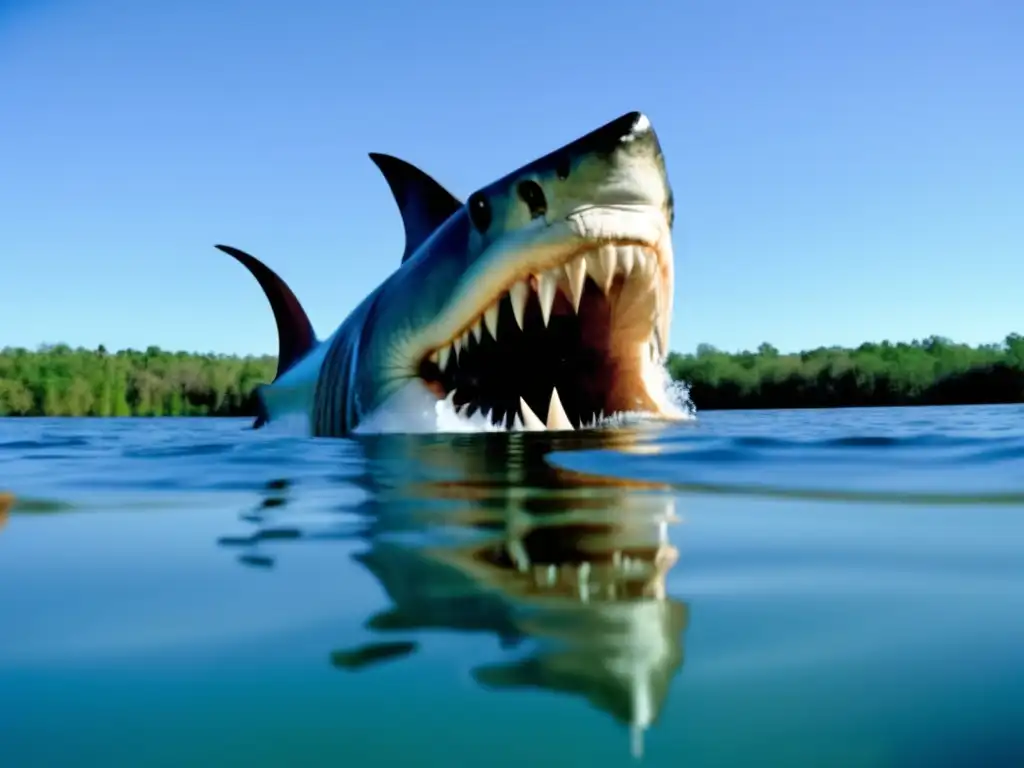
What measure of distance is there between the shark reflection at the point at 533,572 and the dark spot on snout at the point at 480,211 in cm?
154

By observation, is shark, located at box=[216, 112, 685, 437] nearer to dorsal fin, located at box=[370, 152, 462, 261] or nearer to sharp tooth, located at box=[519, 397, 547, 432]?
sharp tooth, located at box=[519, 397, 547, 432]

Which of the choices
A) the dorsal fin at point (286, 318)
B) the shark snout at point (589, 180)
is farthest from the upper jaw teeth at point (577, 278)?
the dorsal fin at point (286, 318)

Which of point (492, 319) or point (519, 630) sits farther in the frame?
point (492, 319)

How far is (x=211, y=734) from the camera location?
54cm

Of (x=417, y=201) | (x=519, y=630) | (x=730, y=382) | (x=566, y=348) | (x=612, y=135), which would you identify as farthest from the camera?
(x=730, y=382)

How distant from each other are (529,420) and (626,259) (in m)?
0.82

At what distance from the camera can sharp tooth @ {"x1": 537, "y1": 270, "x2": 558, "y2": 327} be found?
3332 millimetres

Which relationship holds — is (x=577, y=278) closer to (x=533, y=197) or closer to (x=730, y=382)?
(x=533, y=197)

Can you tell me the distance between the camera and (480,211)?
11.3 feet

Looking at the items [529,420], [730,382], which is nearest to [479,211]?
[529,420]

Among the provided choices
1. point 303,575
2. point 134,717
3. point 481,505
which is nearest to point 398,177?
point 481,505

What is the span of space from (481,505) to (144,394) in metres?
29.8

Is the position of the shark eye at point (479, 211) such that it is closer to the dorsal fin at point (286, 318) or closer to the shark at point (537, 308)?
the shark at point (537, 308)

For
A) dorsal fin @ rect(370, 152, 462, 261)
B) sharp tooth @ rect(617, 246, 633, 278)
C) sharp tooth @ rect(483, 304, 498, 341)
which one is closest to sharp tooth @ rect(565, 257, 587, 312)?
sharp tooth @ rect(617, 246, 633, 278)
